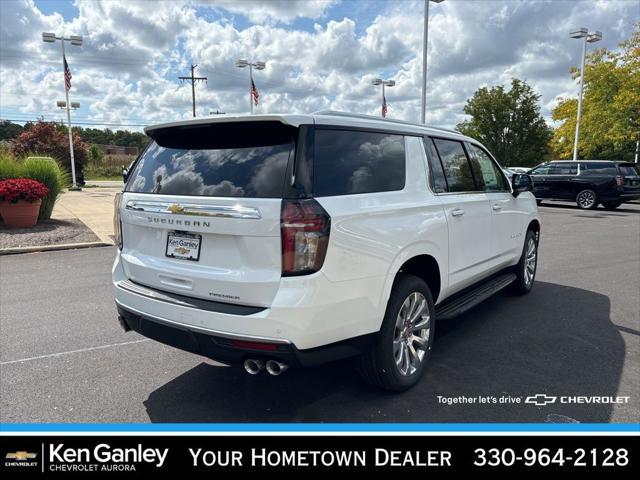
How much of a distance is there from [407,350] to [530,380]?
994 millimetres

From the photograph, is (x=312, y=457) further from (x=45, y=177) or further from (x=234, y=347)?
(x=45, y=177)

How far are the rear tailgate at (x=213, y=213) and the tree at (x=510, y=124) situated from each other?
155 ft

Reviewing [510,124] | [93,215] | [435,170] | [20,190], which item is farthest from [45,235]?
[510,124]

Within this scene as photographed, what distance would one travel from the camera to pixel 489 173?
16.8ft

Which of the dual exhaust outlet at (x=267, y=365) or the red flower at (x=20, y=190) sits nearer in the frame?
the dual exhaust outlet at (x=267, y=365)

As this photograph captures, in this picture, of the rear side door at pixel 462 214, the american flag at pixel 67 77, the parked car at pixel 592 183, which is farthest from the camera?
the american flag at pixel 67 77

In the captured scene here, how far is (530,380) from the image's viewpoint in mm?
3711

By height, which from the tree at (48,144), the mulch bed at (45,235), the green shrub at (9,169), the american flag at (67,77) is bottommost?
the mulch bed at (45,235)

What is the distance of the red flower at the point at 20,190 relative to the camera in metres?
10.3

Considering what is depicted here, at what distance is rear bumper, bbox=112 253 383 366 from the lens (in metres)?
2.68

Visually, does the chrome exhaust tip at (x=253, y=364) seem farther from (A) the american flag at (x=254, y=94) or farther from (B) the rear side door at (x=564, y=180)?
(A) the american flag at (x=254, y=94)

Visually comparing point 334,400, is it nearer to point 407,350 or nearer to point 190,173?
point 407,350

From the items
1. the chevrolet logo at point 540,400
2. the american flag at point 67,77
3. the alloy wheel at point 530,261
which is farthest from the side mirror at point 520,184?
the american flag at point 67,77

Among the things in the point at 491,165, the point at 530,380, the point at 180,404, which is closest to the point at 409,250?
the point at 530,380
